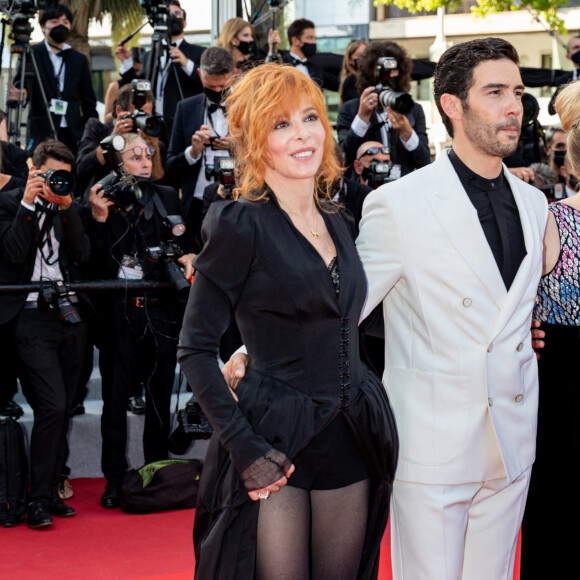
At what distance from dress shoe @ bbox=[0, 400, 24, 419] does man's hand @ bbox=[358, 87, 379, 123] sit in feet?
8.53

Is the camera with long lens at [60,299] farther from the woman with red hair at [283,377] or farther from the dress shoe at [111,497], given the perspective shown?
the woman with red hair at [283,377]

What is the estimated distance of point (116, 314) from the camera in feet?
16.4

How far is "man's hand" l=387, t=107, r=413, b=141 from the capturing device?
5.62 metres

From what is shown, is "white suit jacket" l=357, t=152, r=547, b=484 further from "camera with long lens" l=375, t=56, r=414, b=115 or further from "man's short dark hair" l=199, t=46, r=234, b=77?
"man's short dark hair" l=199, t=46, r=234, b=77

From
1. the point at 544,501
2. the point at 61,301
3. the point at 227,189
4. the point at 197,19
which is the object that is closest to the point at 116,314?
the point at 61,301

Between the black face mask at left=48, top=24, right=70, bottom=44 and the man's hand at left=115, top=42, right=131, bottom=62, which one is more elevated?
the black face mask at left=48, top=24, right=70, bottom=44

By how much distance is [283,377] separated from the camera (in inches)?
89.8

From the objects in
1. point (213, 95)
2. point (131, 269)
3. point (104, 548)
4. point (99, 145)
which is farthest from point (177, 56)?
point (104, 548)

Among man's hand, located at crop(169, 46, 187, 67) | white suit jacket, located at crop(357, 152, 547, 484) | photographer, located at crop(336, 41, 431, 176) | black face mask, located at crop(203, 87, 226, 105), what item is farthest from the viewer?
man's hand, located at crop(169, 46, 187, 67)

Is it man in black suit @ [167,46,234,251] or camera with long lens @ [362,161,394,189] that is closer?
camera with long lens @ [362,161,394,189]

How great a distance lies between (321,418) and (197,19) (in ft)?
67.5

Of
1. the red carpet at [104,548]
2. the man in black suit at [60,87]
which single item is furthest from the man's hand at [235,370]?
the man in black suit at [60,87]

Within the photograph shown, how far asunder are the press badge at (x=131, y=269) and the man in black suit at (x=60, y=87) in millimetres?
2397

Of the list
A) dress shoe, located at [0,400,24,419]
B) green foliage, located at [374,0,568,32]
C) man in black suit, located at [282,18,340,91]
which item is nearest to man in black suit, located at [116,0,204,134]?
man in black suit, located at [282,18,340,91]
